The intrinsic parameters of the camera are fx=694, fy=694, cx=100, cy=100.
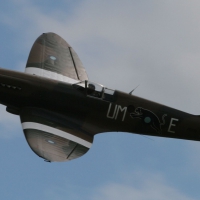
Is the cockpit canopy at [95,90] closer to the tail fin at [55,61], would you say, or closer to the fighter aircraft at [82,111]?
the fighter aircraft at [82,111]

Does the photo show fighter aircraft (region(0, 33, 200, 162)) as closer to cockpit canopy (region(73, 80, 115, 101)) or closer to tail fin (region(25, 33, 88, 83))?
cockpit canopy (region(73, 80, 115, 101))

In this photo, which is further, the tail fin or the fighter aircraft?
the tail fin

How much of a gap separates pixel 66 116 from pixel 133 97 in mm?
2954

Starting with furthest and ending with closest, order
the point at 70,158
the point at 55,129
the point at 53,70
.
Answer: the point at 53,70, the point at 55,129, the point at 70,158

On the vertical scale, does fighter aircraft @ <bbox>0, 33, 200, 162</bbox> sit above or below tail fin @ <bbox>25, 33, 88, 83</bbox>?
below

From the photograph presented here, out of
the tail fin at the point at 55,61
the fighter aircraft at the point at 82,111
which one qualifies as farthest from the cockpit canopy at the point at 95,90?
the tail fin at the point at 55,61

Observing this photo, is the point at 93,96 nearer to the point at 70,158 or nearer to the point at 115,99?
the point at 115,99

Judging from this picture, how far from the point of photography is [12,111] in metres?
29.5

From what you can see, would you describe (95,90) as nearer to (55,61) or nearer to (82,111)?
(82,111)

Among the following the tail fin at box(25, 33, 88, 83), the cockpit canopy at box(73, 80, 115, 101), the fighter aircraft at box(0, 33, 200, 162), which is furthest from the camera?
the tail fin at box(25, 33, 88, 83)

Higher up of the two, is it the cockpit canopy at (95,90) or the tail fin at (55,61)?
the tail fin at (55,61)

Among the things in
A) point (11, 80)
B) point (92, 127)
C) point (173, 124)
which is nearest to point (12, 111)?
point (11, 80)

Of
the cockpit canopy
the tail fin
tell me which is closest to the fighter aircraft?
the cockpit canopy

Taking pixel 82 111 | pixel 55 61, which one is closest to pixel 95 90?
pixel 82 111
